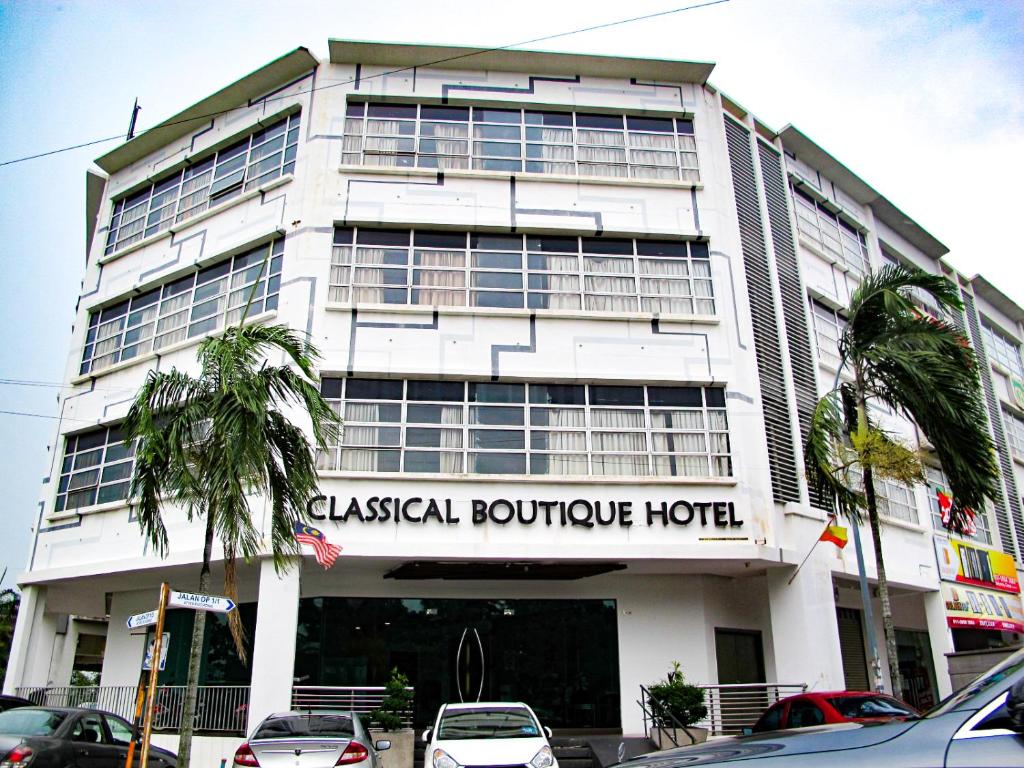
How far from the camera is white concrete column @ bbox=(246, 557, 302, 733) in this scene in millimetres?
16281

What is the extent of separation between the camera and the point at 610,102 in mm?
22047

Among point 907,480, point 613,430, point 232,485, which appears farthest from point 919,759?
point 613,430

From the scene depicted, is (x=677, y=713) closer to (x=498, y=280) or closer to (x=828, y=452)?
(x=828, y=452)

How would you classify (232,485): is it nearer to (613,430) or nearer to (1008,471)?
(613,430)

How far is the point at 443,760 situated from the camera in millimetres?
11062

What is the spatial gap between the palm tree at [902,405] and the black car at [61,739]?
1302 centimetres

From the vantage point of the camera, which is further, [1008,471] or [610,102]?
[1008,471]

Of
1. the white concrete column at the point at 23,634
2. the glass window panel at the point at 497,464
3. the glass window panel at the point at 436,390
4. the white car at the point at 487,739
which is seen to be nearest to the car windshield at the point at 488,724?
the white car at the point at 487,739

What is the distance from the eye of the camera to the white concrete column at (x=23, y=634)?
2045 cm

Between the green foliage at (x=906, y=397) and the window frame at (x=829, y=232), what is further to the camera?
the window frame at (x=829, y=232)

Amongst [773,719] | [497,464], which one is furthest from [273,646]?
[773,719]

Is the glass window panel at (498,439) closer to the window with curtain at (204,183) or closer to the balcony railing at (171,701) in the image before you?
the balcony railing at (171,701)

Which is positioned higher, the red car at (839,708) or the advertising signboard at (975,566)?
the advertising signboard at (975,566)

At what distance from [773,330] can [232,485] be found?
48.0 ft
